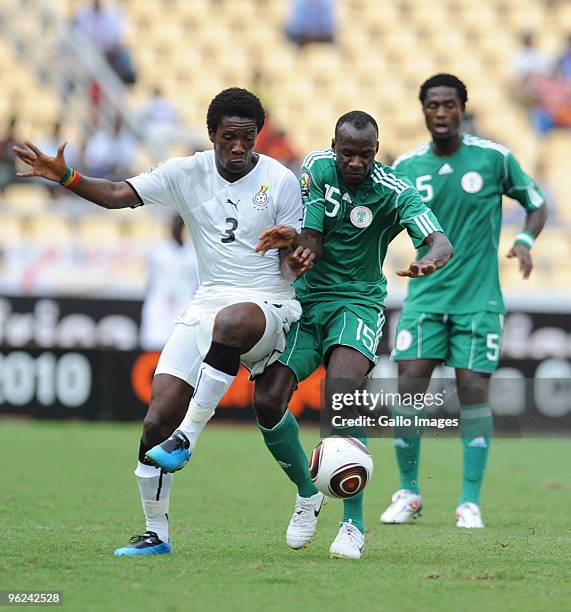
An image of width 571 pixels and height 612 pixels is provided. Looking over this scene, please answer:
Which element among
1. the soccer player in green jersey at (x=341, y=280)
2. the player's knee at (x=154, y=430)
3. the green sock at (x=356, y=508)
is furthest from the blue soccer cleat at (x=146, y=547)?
the green sock at (x=356, y=508)

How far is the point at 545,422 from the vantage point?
11.7 metres

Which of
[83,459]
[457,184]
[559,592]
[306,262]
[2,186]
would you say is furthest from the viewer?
[2,186]

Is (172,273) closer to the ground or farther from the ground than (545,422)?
farther from the ground

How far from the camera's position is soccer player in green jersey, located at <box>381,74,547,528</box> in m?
8.28

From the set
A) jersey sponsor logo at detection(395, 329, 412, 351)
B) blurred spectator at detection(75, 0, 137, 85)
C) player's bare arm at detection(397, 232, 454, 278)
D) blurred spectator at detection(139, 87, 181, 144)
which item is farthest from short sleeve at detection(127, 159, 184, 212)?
blurred spectator at detection(75, 0, 137, 85)

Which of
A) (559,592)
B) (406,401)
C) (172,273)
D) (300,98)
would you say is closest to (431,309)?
(406,401)

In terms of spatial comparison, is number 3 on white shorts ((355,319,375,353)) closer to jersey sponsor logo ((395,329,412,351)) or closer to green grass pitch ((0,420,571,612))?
green grass pitch ((0,420,571,612))

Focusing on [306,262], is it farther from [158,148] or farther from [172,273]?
[158,148]

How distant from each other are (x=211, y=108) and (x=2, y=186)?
13196mm

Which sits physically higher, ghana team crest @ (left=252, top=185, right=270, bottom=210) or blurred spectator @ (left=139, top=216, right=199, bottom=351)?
ghana team crest @ (left=252, top=185, right=270, bottom=210)

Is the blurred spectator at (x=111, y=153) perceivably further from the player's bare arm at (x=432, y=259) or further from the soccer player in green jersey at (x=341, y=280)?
the player's bare arm at (x=432, y=259)

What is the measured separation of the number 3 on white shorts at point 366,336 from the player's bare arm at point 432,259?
40 centimetres

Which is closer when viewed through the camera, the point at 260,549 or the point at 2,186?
the point at 260,549

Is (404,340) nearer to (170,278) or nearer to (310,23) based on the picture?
(170,278)
